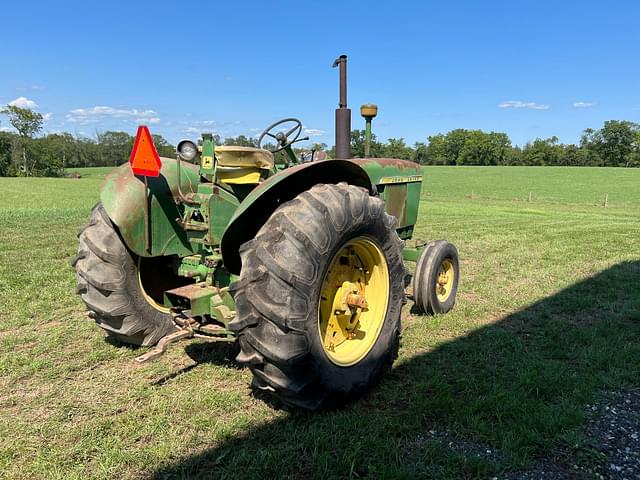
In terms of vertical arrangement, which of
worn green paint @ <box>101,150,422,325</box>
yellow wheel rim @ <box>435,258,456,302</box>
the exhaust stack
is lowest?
yellow wheel rim @ <box>435,258,456,302</box>

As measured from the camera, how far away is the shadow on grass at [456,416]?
233cm

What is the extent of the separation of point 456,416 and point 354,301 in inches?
34.8

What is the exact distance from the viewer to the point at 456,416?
109 inches

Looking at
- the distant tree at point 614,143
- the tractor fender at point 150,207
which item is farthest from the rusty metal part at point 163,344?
the distant tree at point 614,143

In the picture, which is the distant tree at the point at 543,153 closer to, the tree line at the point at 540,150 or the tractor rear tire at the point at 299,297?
the tree line at the point at 540,150

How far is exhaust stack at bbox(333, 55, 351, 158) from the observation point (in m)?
4.27

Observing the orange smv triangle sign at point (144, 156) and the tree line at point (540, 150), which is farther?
the tree line at point (540, 150)

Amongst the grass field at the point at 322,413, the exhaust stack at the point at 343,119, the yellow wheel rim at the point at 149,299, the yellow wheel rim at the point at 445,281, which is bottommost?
the grass field at the point at 322,413

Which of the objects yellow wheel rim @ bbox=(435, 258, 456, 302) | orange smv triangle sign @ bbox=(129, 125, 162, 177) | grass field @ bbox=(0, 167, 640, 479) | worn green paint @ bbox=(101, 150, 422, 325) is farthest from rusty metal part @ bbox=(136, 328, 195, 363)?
yellow wheel rim @ bbox=(435, 258, 456, 302)

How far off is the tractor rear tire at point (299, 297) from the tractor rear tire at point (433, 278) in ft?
5.37

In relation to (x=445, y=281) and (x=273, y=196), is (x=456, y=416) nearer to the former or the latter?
(x=273, y=196)

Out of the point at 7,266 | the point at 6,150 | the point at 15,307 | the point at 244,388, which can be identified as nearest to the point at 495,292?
the point at 244,388

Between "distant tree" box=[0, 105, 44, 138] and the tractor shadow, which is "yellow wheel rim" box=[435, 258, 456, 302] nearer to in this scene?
the tractor shadow

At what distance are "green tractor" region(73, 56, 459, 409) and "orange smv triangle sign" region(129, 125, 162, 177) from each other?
0.10m
